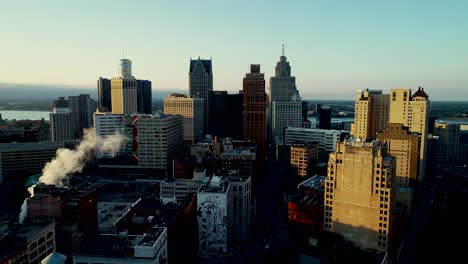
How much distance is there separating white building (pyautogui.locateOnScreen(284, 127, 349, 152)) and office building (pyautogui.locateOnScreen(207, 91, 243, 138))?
32235mm

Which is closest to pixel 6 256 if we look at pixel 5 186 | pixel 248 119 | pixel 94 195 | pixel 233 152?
pixel 94 195

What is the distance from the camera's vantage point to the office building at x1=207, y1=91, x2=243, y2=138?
19300cm

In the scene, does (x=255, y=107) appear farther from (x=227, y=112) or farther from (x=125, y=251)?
(x=125, y=251)

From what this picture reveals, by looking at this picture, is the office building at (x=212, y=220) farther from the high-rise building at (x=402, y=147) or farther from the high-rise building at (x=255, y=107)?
the high-rise building at (x=255, y=107)

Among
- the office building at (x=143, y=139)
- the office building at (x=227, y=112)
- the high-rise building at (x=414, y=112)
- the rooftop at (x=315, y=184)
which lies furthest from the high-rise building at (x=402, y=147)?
the office building at (x=227, y=112)

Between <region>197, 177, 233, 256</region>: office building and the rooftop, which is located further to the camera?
the rooftop

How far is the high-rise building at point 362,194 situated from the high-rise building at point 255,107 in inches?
3137

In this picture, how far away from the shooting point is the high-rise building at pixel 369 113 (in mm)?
143375

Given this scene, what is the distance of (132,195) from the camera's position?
11706 cm

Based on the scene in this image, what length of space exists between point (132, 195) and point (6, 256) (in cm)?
7132

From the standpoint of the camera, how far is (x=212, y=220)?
222 feet

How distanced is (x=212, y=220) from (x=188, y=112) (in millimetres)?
120005

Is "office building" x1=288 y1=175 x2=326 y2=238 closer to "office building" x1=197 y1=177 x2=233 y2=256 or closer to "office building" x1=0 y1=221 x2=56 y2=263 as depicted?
"office building" x1=197 y1=177 x2=233 y2=256

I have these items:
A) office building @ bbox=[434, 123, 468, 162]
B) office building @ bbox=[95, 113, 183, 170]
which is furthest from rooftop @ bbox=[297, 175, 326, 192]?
office building @ bbox=[434, 123, 468, 162]
